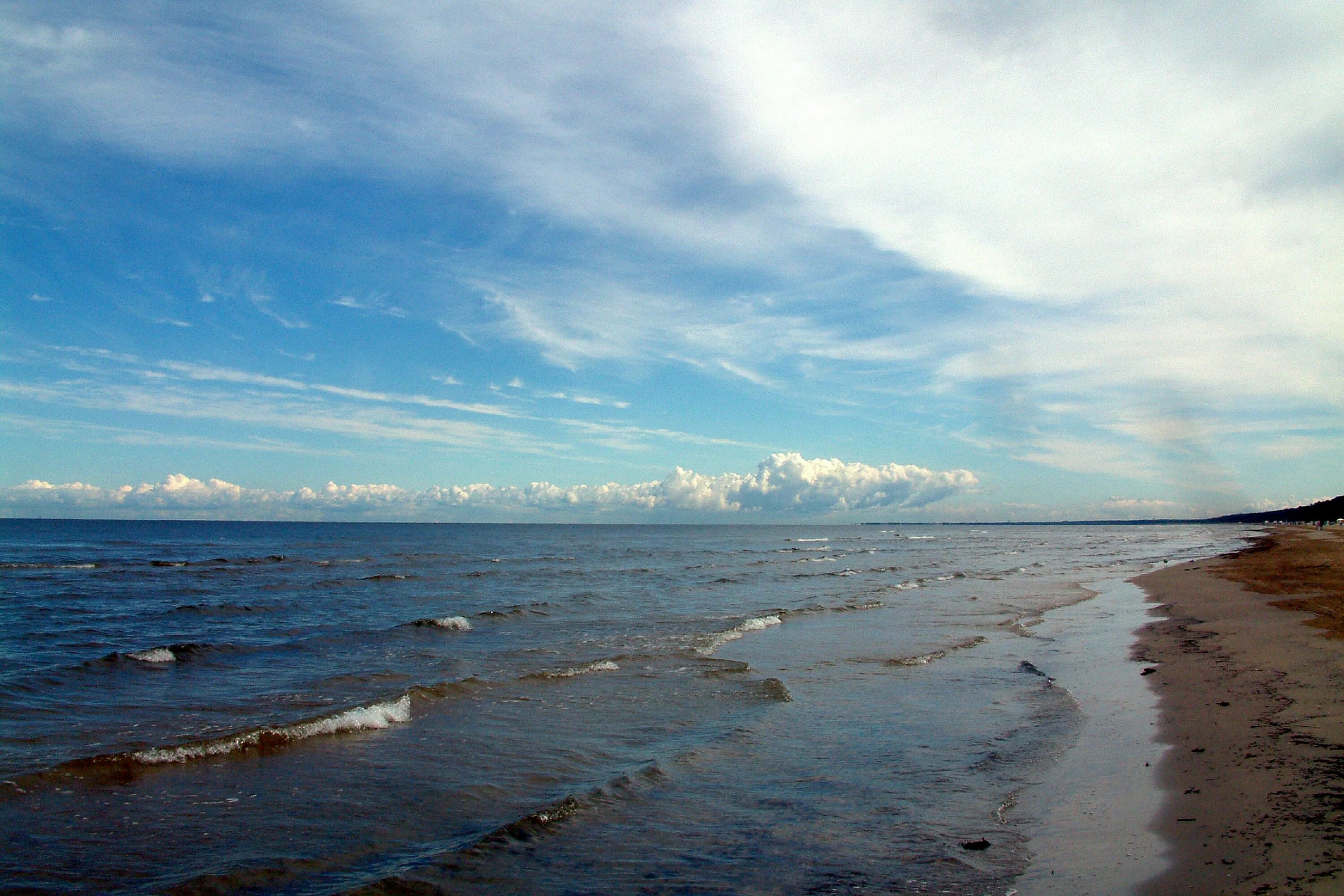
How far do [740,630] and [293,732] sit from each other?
1599 centimetres

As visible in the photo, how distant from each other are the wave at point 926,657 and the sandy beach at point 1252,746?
449 cm

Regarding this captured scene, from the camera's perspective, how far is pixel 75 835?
29.1ft

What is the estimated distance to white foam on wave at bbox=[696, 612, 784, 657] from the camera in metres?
22.6

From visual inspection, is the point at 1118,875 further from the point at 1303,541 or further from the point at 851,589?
the point at 1303,541

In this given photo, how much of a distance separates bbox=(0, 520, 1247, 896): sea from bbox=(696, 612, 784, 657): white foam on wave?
20cm

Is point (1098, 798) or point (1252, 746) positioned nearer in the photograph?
point (1098, 798)

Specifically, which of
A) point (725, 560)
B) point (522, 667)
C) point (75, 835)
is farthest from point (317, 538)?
point (75, 835)

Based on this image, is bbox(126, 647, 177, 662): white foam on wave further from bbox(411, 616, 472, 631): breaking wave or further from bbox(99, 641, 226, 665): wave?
bbox(411, 616, 472, 631): breaking wave

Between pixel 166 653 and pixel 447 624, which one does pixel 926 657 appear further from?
pixel 166 653

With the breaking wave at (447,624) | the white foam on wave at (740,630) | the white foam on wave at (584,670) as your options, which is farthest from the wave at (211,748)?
the breaking wave at (447,624)

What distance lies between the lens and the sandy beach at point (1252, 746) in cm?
673

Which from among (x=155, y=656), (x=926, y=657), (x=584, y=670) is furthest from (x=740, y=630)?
→ (x=155, y=656)

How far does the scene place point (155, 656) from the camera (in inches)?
788

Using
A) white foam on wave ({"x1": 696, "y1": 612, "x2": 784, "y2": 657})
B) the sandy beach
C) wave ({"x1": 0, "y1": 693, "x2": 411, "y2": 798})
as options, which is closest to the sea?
wave ({"x1": 0, "y1": 693, "x2": 411, "y2": 798})
